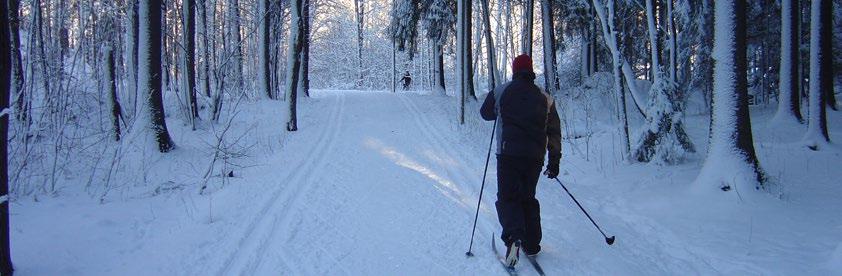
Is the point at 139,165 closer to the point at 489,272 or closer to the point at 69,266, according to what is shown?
the point at 69,266

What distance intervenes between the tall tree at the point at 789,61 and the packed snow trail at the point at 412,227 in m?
6.41

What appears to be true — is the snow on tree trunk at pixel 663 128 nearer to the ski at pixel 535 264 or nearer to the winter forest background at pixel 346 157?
the winter forest background at pixel 346 157

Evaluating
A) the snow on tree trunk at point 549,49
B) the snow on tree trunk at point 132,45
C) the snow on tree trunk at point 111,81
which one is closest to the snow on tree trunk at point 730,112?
the snow on tree trunk at point 132,45

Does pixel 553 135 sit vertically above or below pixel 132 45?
below

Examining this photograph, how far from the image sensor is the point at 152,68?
9992mm

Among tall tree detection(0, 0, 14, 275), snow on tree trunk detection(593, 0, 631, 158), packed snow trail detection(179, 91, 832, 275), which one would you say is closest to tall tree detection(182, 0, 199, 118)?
packed snow trail detection(179, 91, 832, 275)

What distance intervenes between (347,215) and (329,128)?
8879 mm

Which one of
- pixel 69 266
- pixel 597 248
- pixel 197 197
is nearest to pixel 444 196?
pixel 597 248

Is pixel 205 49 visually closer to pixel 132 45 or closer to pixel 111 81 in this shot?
pixel 111 81

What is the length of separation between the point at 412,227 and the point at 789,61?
1104cm

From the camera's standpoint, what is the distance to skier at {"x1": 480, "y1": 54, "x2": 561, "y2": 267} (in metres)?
4.33

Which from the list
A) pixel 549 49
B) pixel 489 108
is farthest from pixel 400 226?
pixel 549 49

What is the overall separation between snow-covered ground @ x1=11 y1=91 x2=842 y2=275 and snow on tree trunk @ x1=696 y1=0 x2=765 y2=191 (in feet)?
0.74

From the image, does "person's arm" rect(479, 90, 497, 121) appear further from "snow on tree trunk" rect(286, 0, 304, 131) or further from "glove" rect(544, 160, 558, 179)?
"snow on tree trunk" rect(286, 0, 304, 131)
